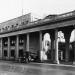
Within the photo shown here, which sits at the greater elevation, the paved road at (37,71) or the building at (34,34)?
the building at (34,34)

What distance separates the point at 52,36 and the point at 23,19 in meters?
11.7

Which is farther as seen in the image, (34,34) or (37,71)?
(34,34)

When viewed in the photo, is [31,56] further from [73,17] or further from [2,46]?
[2,46]

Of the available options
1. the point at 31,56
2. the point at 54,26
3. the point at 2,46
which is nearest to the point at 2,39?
the point at 2,46

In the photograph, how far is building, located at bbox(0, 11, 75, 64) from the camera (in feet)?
107

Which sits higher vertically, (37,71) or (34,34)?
(34,34)

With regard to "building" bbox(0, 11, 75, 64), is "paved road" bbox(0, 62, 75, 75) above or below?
below

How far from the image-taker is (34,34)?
1809 inches

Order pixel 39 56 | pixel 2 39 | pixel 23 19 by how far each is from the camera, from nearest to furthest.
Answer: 1. pixel 39 56
2. pixel 23 19
3. pixel 2 39

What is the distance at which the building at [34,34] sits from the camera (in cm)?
3250

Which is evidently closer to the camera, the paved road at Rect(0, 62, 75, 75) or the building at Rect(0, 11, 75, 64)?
the paved road at Rect(0, 62, 75, 75)

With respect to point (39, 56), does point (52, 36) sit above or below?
above

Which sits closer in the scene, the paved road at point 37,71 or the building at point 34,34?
the paved road at point 37,71

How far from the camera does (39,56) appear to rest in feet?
127
